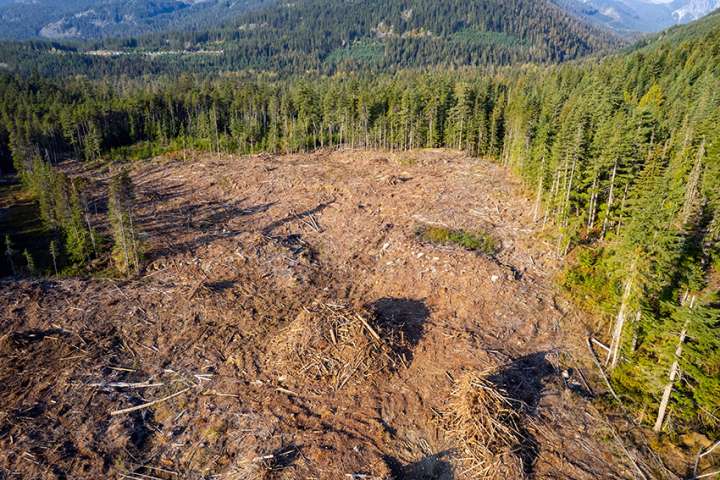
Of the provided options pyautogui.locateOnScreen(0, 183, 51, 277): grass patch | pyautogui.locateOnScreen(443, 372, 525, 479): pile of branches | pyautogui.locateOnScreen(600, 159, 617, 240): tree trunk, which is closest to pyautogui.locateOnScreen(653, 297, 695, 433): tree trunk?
pyautogui.locateOnScreen(443, 372, 525, 479): pile of branches

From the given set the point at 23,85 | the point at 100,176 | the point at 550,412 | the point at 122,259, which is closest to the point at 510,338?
the point at 550,412

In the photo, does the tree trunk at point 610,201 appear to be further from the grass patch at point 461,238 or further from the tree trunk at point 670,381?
the tree trunk at point 670,381

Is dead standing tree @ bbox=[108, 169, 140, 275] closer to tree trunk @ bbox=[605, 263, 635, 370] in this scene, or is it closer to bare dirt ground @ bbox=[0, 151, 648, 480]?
bare dirt ground @ bbox=[0, 151, 648, 480]

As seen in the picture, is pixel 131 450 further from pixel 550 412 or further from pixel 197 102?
pixel 197 102

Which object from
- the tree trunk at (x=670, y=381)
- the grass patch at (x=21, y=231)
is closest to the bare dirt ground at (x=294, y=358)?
the tree trunk at (x=670, y=381)

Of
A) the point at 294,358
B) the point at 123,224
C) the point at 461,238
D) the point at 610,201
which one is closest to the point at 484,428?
the point at 294,358

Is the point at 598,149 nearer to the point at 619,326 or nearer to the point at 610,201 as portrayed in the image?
the point at 610,201
